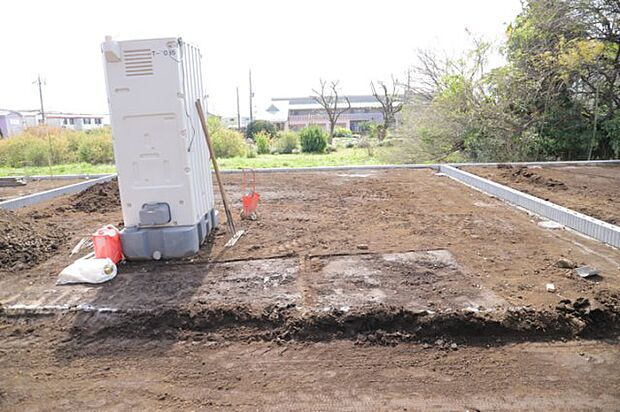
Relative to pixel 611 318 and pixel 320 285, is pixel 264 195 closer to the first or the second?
pixel 320 285

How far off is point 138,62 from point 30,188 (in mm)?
7386

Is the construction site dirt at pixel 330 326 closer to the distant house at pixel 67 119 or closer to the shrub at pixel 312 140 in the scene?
the shrub at pixel 312 140

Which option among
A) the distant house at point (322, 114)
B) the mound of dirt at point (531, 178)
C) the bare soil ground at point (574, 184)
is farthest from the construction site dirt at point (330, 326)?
the distant house at point (322, 114)

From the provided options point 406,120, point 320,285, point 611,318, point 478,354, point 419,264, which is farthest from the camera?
point 406,120

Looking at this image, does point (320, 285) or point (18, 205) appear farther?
point (18, 205)

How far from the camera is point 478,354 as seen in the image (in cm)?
287

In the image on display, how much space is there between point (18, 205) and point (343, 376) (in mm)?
7623

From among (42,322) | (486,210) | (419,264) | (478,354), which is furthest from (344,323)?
(486,210)

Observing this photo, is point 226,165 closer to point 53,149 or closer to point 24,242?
point 53,149

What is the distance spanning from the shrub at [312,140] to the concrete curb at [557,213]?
65.4 ft

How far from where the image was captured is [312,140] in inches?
1108

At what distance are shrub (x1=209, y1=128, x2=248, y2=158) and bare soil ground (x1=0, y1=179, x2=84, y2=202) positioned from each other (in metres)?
12.3

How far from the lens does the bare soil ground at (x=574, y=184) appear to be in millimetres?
6180

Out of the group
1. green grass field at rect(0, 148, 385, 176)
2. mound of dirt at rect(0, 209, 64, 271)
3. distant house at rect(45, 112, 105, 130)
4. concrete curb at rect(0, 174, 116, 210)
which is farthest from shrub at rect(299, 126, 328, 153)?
distant house at rect(45, 112, 105, 130)
